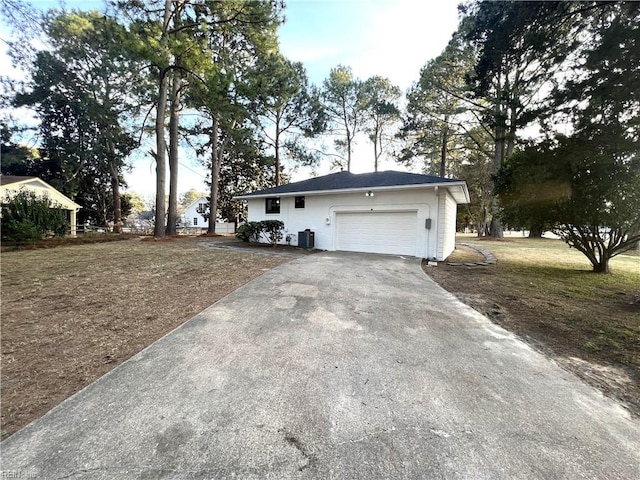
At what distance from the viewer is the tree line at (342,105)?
18.3 ft

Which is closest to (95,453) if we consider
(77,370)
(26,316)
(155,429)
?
(155,429)

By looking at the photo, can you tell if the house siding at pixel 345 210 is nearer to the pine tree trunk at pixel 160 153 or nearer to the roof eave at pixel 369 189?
the roof eave at pixel 369 189

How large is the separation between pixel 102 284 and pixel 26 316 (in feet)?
5.25

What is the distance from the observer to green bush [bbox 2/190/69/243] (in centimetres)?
1076

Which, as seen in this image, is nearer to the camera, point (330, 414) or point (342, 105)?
point (330, 414)

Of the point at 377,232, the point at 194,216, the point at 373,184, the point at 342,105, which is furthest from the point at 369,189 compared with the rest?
the point at 194,216

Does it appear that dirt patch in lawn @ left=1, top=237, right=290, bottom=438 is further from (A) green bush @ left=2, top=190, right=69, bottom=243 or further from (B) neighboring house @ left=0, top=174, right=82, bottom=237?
(B) neighboring house @ left=0, top=174, right=82, bottom=237

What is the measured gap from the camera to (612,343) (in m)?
3.29

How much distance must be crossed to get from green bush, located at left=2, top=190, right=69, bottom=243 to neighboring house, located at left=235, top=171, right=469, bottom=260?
9.58m

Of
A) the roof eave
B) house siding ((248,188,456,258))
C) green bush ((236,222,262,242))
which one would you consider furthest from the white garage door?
green bush ((236,222,262,242))

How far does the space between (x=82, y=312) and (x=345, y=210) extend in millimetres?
9061

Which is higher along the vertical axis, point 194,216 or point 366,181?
point 194,216

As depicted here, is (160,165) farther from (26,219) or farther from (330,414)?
(330,414)

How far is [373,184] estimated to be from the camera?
1066 cm
